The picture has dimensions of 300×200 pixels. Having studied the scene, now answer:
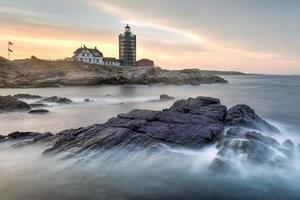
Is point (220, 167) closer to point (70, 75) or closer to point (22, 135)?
point (22, 135)

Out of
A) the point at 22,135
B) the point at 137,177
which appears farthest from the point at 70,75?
the point at 137,177

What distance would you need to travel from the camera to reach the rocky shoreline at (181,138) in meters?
16.6

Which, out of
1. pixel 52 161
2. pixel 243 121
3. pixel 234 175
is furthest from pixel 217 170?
pixel 52 161

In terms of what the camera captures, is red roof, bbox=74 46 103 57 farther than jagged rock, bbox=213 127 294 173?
Yes

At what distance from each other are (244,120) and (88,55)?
11937cm

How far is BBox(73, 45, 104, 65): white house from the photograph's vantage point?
13225cm

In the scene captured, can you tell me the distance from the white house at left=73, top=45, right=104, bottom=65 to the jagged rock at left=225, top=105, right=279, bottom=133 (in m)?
114

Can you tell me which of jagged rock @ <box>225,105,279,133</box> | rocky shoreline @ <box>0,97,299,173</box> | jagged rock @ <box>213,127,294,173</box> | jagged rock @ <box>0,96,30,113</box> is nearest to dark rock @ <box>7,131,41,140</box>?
rocky shoreline @ <box>0,97,299,173</box>

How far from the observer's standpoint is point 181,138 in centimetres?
1853

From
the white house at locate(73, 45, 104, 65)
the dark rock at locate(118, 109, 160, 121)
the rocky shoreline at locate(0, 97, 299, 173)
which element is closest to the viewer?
the rocky shoreline at locate(0, 97, 299, 173)

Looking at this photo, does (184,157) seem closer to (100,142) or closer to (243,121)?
(100,142)

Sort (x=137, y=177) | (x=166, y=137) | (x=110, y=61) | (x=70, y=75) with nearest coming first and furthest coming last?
(x=137, y=177) < (x=166, y=137) < (x=70, y=75) < (x=110, y=61)

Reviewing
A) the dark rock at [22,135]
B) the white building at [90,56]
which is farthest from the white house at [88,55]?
the dark rock at [22,135]

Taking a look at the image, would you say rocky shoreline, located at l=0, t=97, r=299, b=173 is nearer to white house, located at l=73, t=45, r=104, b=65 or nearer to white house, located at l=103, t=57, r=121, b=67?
white house, located at l=73, t=45, r=104, b=65
